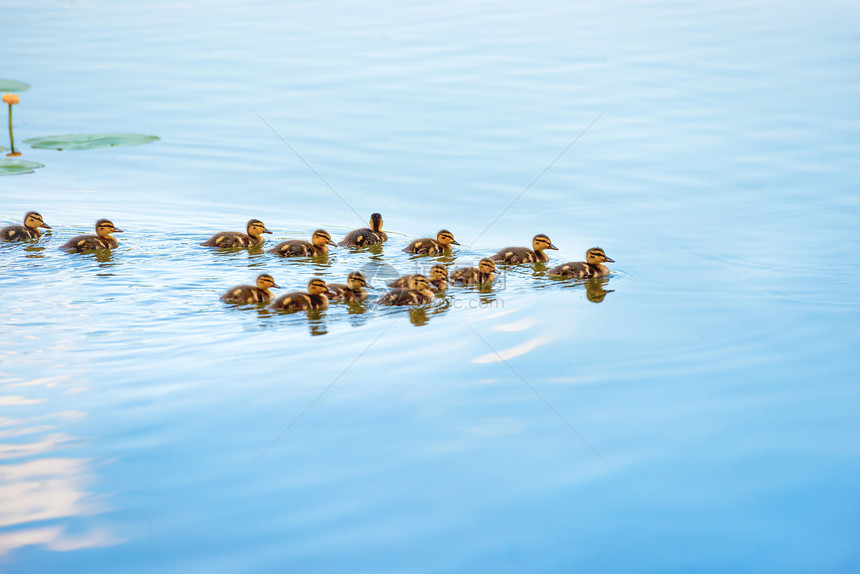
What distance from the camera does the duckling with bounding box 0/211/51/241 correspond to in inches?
286

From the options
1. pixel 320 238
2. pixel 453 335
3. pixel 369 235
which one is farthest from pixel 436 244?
pixel 453 335

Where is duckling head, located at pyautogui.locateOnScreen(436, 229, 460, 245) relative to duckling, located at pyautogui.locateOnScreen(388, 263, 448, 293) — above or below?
above

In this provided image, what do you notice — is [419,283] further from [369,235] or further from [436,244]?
[369,235]

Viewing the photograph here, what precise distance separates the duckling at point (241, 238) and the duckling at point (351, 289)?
4.09 ft

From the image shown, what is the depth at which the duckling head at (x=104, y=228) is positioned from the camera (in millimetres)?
7234

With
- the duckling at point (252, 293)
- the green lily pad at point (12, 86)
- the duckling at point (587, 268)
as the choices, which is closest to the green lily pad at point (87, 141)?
the green lily pad at point (12, 86)

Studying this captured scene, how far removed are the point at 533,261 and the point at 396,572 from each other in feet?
13.3

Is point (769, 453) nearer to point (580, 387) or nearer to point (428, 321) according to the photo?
point (580, 387)

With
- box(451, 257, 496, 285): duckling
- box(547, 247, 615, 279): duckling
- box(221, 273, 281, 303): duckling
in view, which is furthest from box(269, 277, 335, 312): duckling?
box(547, 247, 615, 279): duckling

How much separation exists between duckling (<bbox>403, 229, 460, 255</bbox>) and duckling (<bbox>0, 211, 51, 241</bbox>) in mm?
2997

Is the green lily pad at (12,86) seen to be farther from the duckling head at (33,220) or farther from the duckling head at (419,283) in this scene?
the duckling head at (419,283)

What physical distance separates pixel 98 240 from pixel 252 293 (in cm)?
181

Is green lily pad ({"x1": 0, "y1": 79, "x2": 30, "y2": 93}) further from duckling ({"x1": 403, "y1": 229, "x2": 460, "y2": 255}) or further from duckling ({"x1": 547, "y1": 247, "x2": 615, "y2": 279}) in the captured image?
duckling ({"x1": 547, "y1": 247, "x2": 615, "y2": 279})

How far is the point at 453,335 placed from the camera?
212 inches
